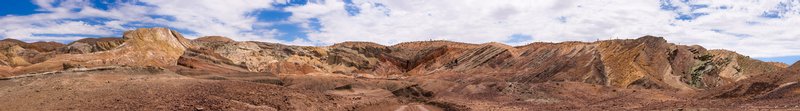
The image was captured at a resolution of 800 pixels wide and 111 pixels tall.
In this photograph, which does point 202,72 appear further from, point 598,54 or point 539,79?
point 598,54

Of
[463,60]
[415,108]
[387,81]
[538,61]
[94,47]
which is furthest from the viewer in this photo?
[463,60]

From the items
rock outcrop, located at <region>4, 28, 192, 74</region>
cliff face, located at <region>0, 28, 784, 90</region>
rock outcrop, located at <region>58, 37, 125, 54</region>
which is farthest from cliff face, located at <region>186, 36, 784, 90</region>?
rock outcrop, located at <region>58, 37, 125, 54</region>

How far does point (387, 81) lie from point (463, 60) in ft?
42.3

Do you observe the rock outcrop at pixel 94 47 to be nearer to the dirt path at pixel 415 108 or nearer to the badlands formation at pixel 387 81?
the badlands formation at pixel 387 81

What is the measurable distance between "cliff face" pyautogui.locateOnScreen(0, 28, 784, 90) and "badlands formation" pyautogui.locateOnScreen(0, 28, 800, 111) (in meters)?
0.08

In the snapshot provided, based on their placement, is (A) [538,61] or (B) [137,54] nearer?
(B) [137,54]

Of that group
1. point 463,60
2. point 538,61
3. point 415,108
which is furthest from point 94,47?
point 538,61

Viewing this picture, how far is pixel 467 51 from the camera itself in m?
40.9

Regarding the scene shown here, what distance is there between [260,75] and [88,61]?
668 centimetres

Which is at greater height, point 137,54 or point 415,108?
point 137,54

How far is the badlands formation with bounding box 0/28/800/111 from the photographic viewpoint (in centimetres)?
1725

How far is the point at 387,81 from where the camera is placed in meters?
26.7

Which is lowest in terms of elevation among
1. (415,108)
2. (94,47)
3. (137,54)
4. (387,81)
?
(415,108)

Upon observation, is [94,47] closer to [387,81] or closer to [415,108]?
[387,81]
